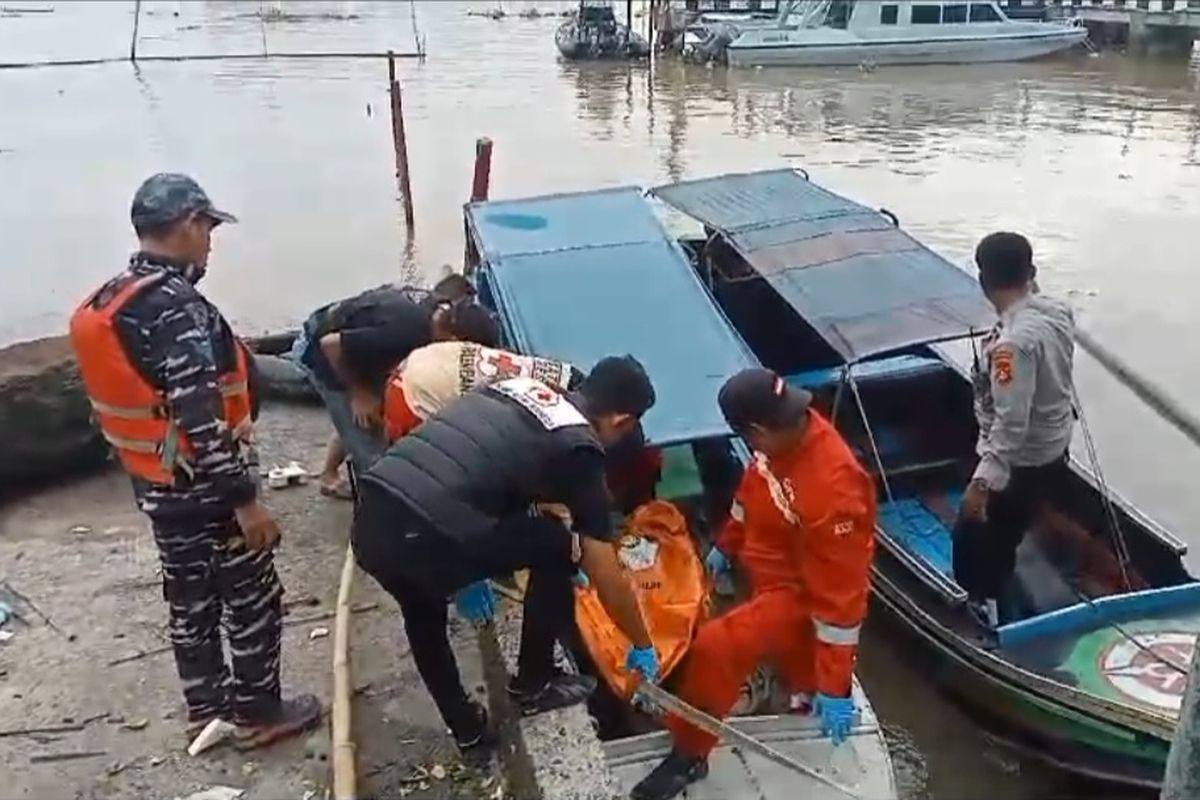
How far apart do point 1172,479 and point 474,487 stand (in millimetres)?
7979

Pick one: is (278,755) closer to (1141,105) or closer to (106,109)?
(106,109)

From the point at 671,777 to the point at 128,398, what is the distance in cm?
218

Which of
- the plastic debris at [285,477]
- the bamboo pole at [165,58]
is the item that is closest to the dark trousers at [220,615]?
the plastic debris at [285,477]

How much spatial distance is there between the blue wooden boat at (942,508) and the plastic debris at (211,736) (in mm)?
3571

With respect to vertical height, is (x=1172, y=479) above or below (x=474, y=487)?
below

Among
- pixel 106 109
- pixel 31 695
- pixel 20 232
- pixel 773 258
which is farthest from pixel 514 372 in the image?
pixel 106 109

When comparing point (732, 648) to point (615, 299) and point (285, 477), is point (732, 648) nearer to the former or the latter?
point (615, 299)

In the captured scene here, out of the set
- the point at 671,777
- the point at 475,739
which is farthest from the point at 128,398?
the point at 671,777

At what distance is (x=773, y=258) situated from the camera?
7.40 meters

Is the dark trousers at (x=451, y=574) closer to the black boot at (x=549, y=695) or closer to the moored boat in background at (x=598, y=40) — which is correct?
the black boot at (x=549, y=695)

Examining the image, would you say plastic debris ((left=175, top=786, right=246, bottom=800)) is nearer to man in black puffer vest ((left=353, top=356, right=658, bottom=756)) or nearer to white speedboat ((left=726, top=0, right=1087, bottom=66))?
man in black puffer vest ((left=353, top=356, right=658, bottom=756))

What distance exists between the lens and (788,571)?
439 cm

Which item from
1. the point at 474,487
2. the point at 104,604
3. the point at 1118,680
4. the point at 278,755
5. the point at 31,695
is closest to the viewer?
the point at 474,487

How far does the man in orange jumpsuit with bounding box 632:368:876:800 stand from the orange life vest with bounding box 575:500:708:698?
0.17m
